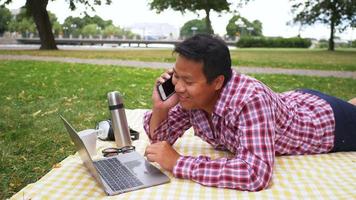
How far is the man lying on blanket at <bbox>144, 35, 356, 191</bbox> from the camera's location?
246cm

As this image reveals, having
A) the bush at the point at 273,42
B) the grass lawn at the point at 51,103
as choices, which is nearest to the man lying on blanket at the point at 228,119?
the grass lawn at the point at 51,103

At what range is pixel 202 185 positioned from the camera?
2.66 m

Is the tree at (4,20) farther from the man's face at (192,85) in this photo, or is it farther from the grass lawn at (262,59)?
the man's face at (192,85)

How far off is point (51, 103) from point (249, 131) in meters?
4.94

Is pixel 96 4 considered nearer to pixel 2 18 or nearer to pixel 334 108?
pixel 334 108

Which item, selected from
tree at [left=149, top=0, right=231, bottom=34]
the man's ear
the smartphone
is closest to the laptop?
the smartphone

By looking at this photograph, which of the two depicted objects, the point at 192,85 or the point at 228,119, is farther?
the point at 228,119

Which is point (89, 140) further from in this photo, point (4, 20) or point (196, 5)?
point (4, 20)

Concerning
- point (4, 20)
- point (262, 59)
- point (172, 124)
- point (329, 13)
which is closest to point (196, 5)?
point (329, 13)

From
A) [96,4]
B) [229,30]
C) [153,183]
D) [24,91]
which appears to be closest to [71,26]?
[229,30]

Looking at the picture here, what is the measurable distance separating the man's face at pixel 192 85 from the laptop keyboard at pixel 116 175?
59 centimetres

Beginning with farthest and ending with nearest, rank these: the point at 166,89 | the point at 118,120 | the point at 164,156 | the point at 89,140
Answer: the point at 118,120, the point at 89,140, the point at 166,89, the point at 164,156

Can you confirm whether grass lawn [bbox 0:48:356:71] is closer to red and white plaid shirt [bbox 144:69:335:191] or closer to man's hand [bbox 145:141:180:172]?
red and white plaid shirt [bbox 144:69:335:191]

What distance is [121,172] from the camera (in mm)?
2850
